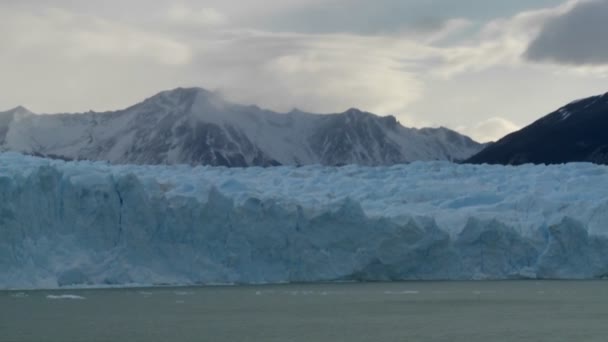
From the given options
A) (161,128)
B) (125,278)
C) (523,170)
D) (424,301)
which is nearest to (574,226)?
(424,301)

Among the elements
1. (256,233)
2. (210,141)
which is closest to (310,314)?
(256,233)

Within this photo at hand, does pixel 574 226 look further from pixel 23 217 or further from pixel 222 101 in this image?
pixel 222 101

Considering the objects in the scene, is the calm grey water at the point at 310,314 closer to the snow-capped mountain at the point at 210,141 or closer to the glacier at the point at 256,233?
the glacier at the point at 256,233

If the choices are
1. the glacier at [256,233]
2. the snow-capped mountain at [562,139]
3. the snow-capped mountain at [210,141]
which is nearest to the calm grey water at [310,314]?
the glacier at [256,233]

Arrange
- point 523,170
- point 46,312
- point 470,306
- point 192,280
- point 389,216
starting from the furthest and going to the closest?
1. point 523,170
2. point 389,216
3. point 192,280
4. point 470,306
5. point 46,312

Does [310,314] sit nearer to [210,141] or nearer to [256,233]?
[256,233]
